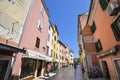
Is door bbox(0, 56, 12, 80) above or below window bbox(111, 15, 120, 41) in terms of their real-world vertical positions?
below

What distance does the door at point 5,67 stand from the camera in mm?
5922

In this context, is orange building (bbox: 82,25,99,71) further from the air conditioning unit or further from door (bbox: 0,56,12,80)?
door (bbox: 0,56,12,80)

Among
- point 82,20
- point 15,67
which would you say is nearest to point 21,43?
point 15,67

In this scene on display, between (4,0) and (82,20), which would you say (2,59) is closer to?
(4,0)

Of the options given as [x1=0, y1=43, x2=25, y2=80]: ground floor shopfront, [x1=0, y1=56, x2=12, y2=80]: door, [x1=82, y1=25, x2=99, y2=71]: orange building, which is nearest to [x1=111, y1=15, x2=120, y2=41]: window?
[x1=0, y1=43, x2=25, y2=80]: ground floor shopfront

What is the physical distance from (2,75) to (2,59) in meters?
1.17

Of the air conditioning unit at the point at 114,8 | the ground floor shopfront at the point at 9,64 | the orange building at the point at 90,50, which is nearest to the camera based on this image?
the air conditioning unit at the point at 114,8

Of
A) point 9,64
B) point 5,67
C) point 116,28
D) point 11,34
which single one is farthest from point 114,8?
point 5,67

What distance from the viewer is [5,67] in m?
6.29

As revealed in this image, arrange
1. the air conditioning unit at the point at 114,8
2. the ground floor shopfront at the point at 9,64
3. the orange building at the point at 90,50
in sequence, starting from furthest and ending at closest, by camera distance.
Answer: the orange building at the point at 90,50
the ground floor shopfront at the point at 9,64
the air conditioning unit at the point at 114,8

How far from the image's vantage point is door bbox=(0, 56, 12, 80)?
592 cm

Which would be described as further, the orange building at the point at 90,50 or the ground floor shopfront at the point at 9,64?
the orange building at the point at 90,50

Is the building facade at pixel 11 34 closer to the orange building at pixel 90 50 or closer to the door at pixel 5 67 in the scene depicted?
the door at pixel 5 67

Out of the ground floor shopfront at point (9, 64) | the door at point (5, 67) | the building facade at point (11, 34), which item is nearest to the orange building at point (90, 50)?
the building facade at point (11, 34)
